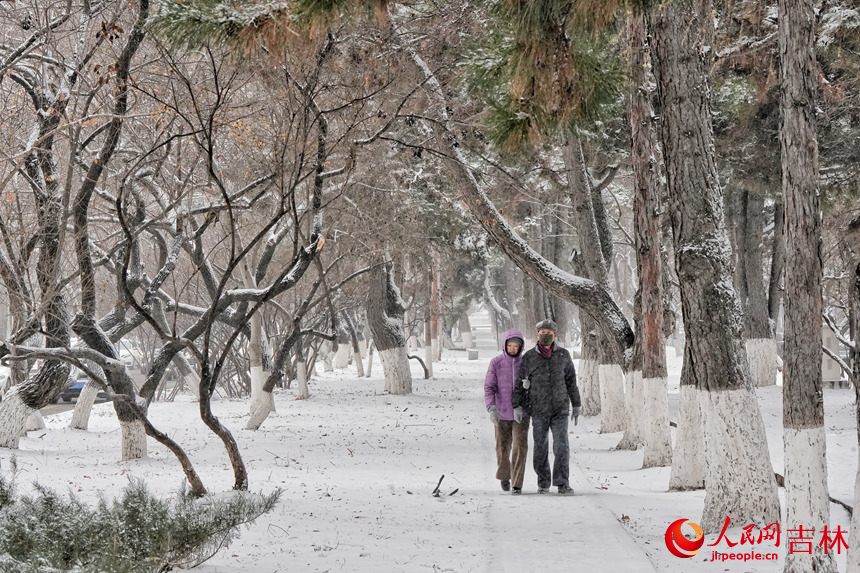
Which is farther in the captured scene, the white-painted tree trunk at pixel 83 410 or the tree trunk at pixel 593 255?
the white-painted tree trunk at pixel 83 410

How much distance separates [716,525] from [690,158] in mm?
3043

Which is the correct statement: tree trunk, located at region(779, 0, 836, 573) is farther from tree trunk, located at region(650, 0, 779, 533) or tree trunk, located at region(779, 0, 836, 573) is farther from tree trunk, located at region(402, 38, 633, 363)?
tree trunk, located at region(402, 38, 633, 363)

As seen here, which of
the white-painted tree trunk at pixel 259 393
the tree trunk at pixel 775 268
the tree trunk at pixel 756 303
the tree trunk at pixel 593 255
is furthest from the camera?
the tree trunk at pixel 756 303

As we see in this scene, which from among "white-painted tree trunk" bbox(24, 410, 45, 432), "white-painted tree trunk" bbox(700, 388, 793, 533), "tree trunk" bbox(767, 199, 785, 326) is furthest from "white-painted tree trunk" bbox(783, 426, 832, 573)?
"tree trunk" bbox(767, 199, 785, 326)

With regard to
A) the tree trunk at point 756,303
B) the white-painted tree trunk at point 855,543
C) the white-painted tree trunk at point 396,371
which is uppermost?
the tree trunk at point 756,303

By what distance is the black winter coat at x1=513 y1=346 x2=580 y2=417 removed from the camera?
9.30 m

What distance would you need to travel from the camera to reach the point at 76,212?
1101 centimetres

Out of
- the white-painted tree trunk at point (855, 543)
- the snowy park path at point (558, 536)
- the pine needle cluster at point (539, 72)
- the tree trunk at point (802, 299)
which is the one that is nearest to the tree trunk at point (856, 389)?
the white-painted tree trunk at point (855, 543)

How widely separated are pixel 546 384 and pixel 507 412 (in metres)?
0.58

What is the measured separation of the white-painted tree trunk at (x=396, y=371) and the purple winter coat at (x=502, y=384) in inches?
600

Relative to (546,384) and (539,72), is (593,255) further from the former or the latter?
(539,72)

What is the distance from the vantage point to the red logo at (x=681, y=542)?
22.1 feet

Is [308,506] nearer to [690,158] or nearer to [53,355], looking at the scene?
[53,355]

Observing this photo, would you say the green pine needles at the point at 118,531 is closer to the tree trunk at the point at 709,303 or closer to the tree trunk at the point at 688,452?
the tree trunk at the point at 709,303
